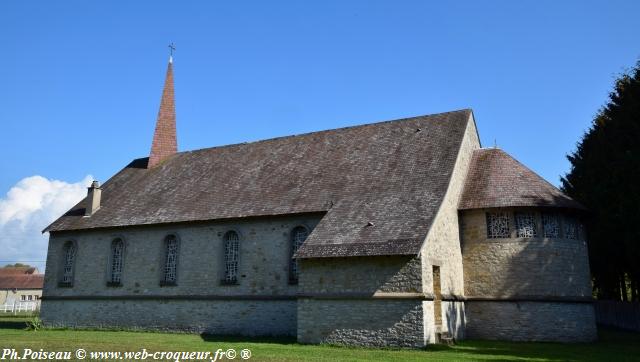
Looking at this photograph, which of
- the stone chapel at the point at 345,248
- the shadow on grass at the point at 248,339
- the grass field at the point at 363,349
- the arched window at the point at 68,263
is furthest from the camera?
the arched window at the point at 68,263

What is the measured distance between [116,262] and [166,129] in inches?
426

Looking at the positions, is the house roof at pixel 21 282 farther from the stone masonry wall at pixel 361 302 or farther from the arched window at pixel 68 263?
the stone masonry wall at pixel 361 302

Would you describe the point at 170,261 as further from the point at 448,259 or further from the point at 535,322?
the point at 535,322

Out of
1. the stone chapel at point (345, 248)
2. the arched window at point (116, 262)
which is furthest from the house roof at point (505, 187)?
the arched window at point (116, 262)

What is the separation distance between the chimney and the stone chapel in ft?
0.41

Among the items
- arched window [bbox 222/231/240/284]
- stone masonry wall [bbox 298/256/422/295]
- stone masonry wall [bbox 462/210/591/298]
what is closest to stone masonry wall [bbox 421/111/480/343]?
stone masonry wall [bbox 298/256/422/295]

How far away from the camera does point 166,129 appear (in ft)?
116

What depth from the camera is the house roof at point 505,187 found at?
21969 mm

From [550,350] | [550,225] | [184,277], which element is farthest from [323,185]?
[550,350]

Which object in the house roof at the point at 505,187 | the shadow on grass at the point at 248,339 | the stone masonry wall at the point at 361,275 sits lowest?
the shadow on grass at the point at 248,339

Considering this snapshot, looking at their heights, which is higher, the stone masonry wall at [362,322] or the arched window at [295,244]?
the arched window at [295,244]

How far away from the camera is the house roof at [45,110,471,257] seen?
20.2m

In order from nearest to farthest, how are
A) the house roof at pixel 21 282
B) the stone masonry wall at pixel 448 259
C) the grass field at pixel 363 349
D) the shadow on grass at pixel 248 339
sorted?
1. the grass field at pixel 363 349
2. the stone masonry wall at pixel 448 259
3. the shadow on grass at pixel 248 339
4. the house roof at pixel 21 282

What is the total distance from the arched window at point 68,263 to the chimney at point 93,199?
78.1 inches
